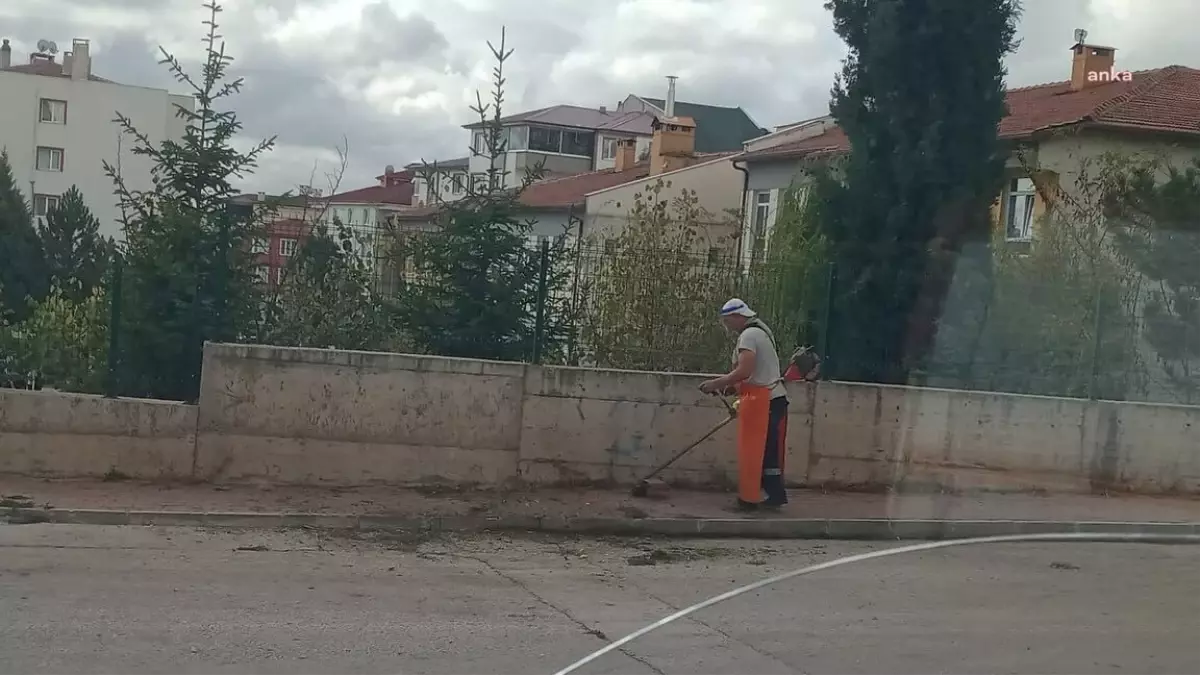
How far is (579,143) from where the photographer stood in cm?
6059

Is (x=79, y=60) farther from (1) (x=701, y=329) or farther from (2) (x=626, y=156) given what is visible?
(1) (x=701, y=329)

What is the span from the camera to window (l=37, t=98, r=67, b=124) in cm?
6234

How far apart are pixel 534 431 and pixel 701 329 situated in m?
2.04

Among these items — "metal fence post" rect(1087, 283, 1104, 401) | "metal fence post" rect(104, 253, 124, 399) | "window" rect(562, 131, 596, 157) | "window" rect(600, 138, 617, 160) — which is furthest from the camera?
"window" rect(600, 138, 617, 160)

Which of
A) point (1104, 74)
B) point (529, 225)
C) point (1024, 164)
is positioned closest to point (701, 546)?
point (529, 225)

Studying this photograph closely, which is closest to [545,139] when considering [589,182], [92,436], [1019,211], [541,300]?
[589,182]

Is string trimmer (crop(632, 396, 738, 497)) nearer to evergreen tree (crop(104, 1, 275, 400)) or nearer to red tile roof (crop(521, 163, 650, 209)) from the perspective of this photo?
evergreen tree (crop(104, 1, 275, 400))

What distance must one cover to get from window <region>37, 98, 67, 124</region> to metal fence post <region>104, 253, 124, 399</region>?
187ft

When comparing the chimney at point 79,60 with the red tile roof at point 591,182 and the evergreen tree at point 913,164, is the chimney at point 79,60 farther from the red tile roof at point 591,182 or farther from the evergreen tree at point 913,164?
the evergreen tree at point 913,164

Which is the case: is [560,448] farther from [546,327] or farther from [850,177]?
[850,177]

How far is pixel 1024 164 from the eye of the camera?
55.4ft

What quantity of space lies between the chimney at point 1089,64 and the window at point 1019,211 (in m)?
13.2

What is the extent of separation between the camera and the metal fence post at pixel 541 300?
38.4 ft

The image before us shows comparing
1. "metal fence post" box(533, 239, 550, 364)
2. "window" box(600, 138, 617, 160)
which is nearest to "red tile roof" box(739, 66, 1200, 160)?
"metal fence post" box(533, 239, 550, 364)
